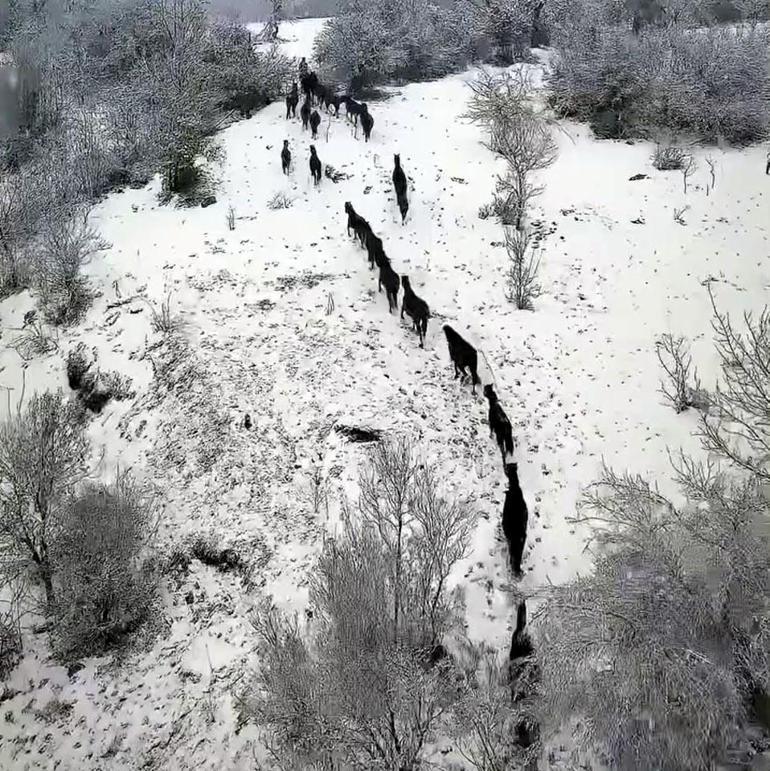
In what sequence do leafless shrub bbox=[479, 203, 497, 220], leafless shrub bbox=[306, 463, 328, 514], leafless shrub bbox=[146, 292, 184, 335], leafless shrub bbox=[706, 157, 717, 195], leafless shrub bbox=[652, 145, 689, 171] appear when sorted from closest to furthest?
leafless shrub bbox=[306, 463, 328, 514]
leafless shrub bbox=[146, 292, 184, 335]
leafless shrub bbox=[479, 203, 497, 220]
leafless shrub bbox=[706, 157, 717, 195]
leafless shrub bbox=[652, 145, 689, 171]

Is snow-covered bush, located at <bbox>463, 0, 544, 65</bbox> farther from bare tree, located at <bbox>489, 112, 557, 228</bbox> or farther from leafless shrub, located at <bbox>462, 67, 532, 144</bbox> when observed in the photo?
bare tree, located at <bbox>489, 112, 557, 228</bbox>

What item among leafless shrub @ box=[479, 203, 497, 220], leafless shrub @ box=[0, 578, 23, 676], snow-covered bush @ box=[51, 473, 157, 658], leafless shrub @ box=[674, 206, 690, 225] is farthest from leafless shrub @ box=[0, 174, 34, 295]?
leafless shrub @ box=[674, 206, 690, 225]

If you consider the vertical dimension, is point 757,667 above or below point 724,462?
above

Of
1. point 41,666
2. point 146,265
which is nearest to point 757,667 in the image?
point 41,666

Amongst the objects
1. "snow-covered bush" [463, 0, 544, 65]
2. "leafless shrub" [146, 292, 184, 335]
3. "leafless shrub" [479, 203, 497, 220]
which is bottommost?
"leafless shrub" [146, 292, 184, 335]

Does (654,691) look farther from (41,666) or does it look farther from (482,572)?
(41,666)

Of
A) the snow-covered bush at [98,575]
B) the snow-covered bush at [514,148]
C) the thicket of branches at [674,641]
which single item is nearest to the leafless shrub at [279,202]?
the snow-covered bush at [514,148]
